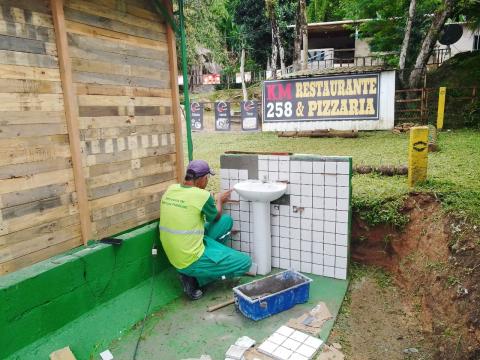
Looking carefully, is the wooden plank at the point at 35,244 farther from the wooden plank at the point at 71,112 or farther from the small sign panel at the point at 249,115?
the small sign panel at the point at 249,115

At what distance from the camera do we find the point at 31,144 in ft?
10.1

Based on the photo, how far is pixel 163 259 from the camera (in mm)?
4387

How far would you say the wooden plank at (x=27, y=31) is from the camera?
2.86m

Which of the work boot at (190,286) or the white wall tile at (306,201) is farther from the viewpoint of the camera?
the white wall tile at (306,201)

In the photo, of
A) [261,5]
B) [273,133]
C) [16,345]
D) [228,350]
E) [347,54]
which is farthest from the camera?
[347,54]

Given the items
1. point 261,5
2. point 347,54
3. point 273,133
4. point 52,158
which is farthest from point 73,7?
point 347,54

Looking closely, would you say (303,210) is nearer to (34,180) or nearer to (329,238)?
(329,238)

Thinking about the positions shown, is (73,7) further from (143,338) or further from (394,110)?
(394,110)

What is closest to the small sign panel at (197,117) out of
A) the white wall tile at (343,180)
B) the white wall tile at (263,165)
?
the white wall tile at (263,165)

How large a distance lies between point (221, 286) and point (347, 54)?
2519 cm

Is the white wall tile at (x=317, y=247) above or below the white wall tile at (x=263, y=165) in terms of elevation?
below

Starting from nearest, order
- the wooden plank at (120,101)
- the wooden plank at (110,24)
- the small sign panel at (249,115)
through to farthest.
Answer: the wooden plank at (110,24) → the wooden plank at (120,101) → the small sign panel at (249,115)

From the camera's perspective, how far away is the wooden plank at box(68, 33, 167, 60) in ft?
11.2

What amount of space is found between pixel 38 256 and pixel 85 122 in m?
1.30
